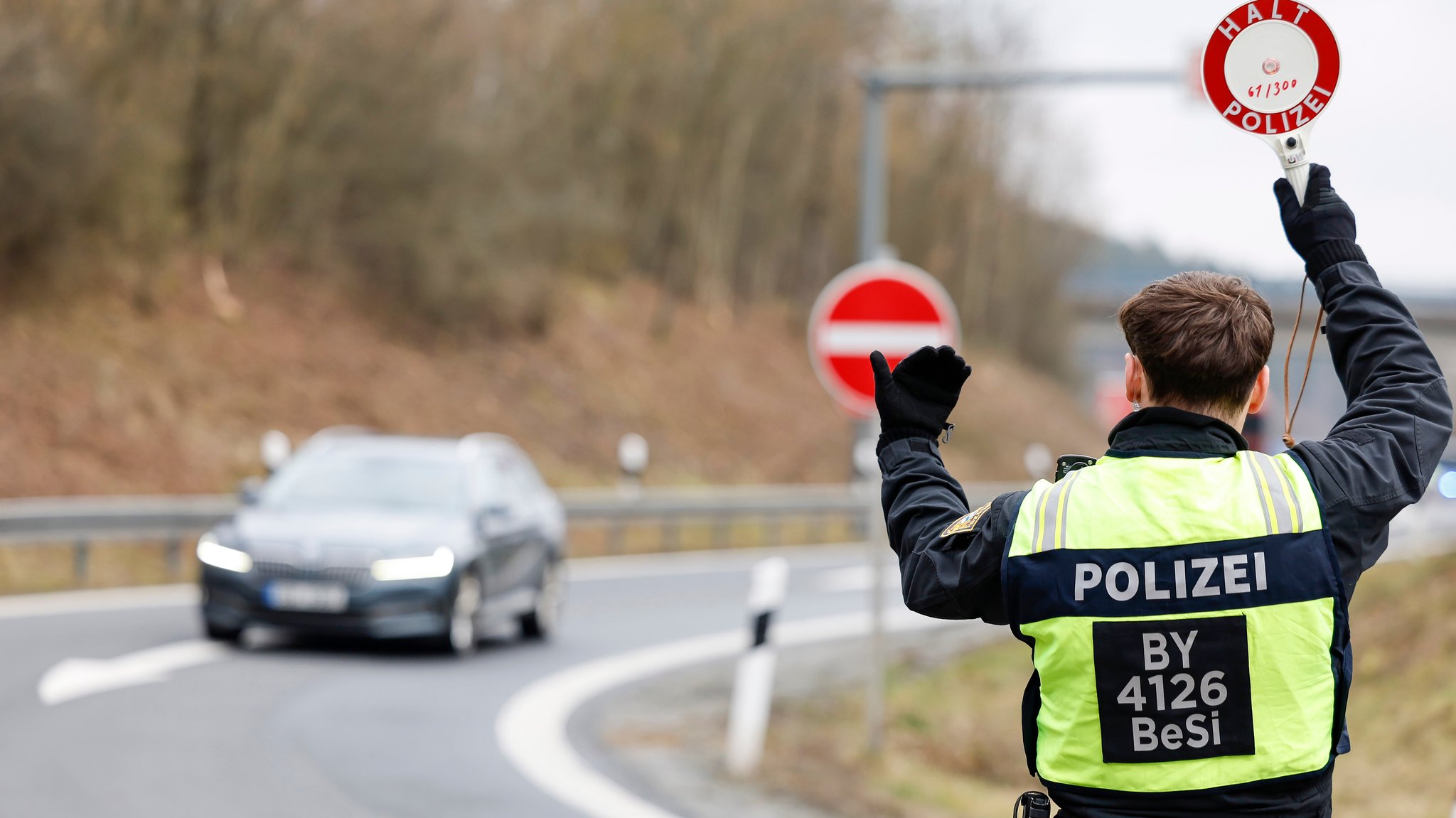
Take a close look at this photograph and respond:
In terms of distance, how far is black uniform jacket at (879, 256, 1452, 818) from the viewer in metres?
3.07

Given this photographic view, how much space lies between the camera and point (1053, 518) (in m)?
3.10

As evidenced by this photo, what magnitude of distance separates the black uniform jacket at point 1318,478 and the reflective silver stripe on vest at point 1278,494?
6cm

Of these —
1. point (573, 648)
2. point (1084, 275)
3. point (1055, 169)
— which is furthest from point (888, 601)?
point (1084, 275)

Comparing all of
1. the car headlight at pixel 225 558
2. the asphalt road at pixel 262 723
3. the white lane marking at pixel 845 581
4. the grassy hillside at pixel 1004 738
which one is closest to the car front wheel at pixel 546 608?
the asphalt road at pixel 262 723

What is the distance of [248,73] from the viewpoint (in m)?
26.4

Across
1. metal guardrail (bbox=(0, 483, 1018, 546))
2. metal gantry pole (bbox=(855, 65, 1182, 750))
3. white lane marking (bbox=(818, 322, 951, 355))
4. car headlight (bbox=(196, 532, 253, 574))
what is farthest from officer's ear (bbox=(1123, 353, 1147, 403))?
metal guardrail (bbox=(0, 483, 1018, 546))

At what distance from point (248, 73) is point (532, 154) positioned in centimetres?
846

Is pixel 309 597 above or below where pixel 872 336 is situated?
below

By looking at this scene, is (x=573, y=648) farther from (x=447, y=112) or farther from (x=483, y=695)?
(x=447, y=112)

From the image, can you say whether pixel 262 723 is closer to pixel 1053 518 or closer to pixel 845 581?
pixel 1053 518

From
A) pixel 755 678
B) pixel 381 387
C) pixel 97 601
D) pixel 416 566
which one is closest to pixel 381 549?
pixel 416 566

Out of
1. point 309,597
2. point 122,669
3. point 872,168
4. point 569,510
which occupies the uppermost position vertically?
point 872,168

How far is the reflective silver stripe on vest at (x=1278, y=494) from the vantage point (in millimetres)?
3039

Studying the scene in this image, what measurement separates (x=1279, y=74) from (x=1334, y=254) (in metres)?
0.34
